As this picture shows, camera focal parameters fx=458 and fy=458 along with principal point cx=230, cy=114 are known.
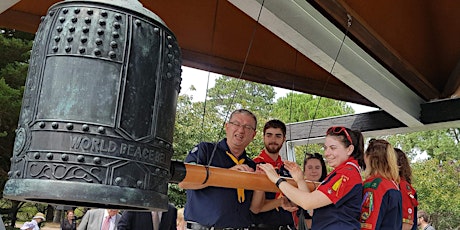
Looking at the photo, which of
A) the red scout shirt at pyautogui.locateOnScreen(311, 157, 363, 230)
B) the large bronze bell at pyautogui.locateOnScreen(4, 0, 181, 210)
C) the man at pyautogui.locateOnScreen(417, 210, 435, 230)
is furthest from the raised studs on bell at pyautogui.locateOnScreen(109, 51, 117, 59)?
the man at pyautogui.locateOnScreen(417, 210, 435, 230)

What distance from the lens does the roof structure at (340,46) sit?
4.14 metres

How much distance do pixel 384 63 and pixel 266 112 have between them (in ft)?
73.7

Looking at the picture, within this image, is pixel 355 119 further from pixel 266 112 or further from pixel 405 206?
pixel 266 112

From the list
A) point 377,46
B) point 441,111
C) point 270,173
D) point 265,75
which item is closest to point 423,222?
point 441,111

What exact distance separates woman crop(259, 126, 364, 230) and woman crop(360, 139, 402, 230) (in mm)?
174

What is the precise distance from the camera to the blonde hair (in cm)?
299

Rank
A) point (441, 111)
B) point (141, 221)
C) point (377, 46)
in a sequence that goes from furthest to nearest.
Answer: point (441, 111)
point (377, 46)
point (141, 221)

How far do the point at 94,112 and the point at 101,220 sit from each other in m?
4.23

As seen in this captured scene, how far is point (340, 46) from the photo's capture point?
14.7 feet

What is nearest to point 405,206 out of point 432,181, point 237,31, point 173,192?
point 237,31

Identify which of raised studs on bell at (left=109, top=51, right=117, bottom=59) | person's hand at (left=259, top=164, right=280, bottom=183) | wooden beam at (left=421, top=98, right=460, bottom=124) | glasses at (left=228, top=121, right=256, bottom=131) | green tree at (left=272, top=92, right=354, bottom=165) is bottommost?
person's hand at (left=259, top=164, right=280, bottom=183)

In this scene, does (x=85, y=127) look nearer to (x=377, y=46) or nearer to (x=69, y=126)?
(x=69, y=126)

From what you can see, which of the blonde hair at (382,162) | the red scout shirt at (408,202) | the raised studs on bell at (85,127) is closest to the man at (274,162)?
the blonde hair at (382,162)

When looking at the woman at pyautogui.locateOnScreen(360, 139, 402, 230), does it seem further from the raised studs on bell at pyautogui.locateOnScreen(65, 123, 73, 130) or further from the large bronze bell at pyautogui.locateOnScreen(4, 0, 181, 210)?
the raised studs on bell at pyautogui.locateOnScreen(65, 123, 73, 130)
